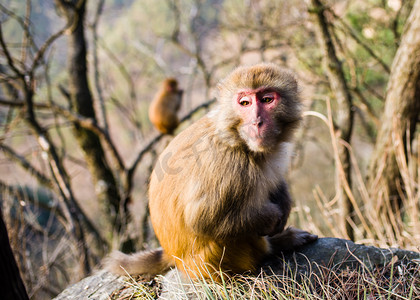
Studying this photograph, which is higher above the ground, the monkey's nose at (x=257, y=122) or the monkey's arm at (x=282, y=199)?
the monkey's nose at (x=257, y=122)

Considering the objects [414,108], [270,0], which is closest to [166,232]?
[414,108]

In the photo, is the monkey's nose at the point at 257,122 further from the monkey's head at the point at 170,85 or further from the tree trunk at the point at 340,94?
the monkey's head at the point at 170,85

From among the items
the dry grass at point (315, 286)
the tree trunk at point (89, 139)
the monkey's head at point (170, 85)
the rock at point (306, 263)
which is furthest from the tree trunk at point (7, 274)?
the monkey's head at point (170, 85)

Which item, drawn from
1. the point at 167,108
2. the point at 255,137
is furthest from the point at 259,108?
the point at 167,108

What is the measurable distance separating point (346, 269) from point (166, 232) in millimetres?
1277

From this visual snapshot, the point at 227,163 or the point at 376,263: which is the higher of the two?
the point at 227,163

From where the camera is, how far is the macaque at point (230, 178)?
83.9 inches

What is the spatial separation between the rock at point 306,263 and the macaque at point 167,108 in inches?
239

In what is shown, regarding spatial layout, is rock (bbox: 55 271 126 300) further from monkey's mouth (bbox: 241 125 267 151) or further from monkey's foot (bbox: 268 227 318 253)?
monkey's mouth (bbox: 241 125 267 151)

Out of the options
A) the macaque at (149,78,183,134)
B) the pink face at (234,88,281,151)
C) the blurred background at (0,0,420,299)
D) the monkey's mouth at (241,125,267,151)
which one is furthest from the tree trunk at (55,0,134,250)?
the monkey's mouth at (241,125,267,151)

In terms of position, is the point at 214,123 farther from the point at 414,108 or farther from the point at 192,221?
the point at 414,108

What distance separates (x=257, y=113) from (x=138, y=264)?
57.8 inches

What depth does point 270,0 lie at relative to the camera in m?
8.27

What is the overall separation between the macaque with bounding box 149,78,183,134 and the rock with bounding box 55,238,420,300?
19.9ft
